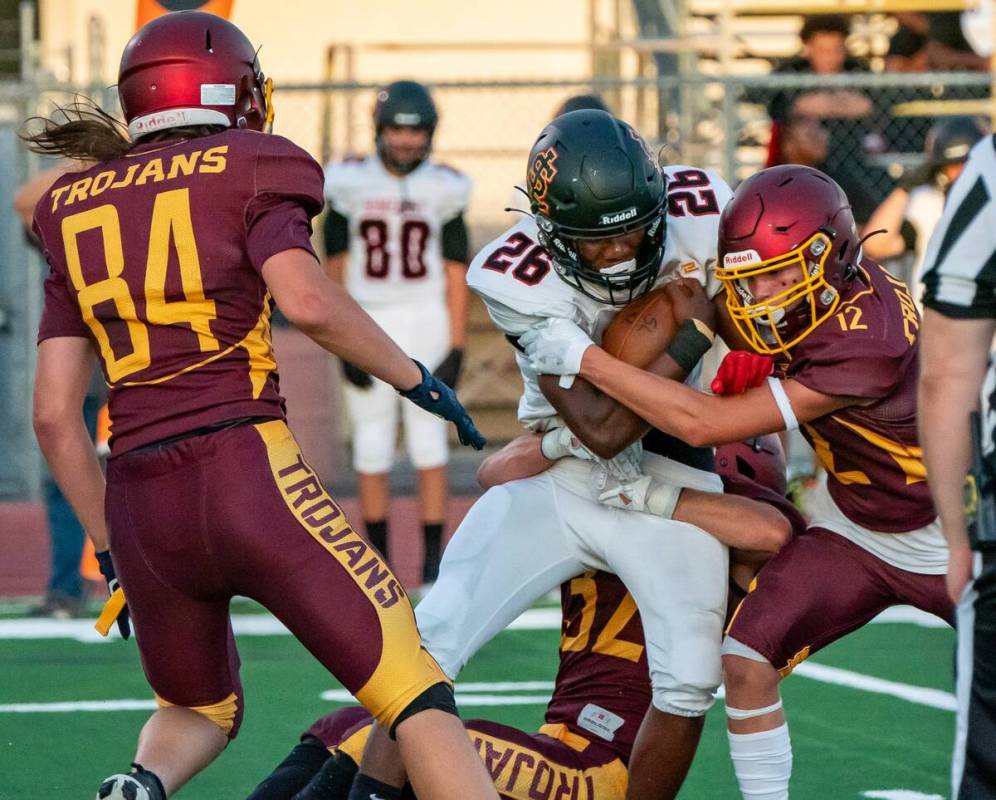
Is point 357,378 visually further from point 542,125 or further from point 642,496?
point 542,125

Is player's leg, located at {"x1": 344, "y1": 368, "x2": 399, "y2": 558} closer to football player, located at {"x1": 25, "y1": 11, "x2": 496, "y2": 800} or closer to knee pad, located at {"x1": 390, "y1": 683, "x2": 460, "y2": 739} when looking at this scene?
football player, located at {"x1": 25, "y1": 11, "x2": 496, "y2": 800}

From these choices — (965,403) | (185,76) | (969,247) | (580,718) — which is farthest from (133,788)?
(969,247)

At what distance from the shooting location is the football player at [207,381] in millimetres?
3297

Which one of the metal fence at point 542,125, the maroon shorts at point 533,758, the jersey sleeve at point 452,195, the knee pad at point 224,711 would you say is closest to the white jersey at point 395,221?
the jersey sleeve at point 452,195

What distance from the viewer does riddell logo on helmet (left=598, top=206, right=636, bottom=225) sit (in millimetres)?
3830

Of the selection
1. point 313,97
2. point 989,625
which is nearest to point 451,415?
point 989,625

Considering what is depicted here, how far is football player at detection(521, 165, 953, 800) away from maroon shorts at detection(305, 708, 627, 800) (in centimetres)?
42

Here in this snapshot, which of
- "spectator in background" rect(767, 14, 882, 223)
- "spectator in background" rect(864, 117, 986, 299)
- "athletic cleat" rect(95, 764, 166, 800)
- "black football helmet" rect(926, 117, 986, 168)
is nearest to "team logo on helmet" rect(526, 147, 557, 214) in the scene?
"athletic cleat" rect(95, 764, 166, 800)

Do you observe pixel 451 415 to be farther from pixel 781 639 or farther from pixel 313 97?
pixel 313 97

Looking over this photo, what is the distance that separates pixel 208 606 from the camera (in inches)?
138

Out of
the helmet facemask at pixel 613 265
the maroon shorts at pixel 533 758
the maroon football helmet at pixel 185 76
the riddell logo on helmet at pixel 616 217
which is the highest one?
the maroon football helmet at pixel 185 76

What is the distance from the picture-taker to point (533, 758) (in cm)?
400

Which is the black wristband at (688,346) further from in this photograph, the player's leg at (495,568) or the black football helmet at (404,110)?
the black football helmet at (404,110)

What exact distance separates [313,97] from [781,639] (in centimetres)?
883
